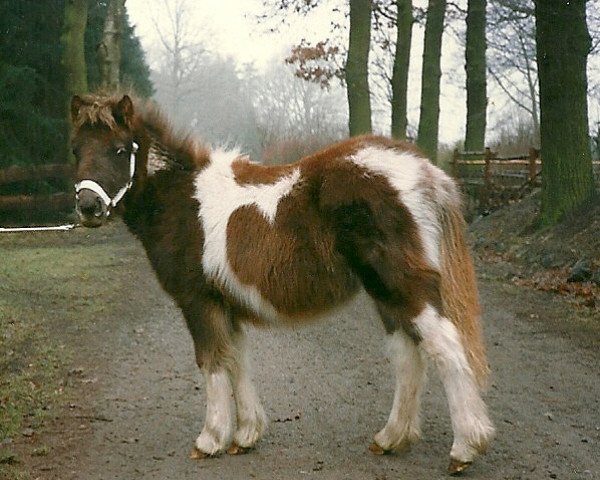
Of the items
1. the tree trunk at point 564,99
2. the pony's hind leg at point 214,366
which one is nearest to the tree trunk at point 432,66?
the tree trunk at point 564,99

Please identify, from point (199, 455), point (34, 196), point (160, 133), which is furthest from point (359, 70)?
point (199, 455)

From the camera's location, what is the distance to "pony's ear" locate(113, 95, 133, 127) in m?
5.46

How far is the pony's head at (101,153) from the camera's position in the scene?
5.25m

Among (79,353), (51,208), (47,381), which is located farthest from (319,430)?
(51,208)

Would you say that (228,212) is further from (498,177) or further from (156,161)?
(498,177)

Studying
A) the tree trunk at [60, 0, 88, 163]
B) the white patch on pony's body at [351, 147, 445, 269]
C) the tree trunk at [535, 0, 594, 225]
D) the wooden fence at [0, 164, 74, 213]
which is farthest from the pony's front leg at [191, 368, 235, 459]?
the tree trunk at [60, 0, 88, 163]

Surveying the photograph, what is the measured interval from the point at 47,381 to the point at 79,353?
40.3 inches

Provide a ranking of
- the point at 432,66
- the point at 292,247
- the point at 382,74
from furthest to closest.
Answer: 1. the point at 382,74
2. the point at 432,66
3. the point at 292,247

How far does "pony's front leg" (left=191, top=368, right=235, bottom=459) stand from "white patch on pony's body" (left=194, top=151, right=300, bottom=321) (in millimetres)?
497

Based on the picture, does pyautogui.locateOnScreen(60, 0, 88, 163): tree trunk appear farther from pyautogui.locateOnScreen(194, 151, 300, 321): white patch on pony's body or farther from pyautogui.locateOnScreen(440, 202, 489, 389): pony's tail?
pyautogui.locateOnScreen(440, 202, 489, 389): pony's tail

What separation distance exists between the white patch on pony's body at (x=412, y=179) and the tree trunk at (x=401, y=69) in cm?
1560

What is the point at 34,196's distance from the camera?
1950 centimetres

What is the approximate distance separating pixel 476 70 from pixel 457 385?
833 inches

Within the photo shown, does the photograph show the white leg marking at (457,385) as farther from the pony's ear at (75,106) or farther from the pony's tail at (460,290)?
the pony's ear at (75,106)
